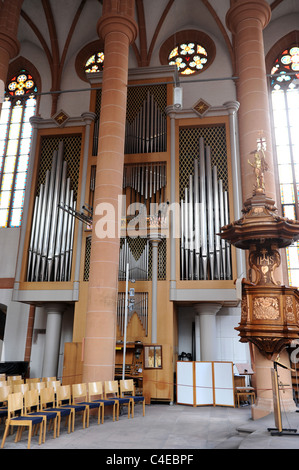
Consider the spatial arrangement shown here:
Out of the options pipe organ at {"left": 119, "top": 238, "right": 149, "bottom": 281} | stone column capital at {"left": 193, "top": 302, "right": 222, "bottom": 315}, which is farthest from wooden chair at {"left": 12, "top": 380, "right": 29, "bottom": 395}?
stone column capital at {"left": 193, "top": 302, "right": 222, "bottom": 315}

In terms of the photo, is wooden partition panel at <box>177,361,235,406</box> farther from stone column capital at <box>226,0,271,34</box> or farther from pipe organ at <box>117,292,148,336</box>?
stone column capital at <box>226,0,271,34</box>

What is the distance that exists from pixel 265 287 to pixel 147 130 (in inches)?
311

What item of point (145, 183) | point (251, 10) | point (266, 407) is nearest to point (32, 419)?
point (266, 407)

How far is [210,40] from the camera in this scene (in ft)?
54.6

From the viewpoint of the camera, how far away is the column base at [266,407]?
24.1 feet

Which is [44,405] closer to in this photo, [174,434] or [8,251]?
[174,434]

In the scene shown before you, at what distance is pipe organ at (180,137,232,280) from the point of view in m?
11.8

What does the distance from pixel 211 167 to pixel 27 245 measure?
627cm

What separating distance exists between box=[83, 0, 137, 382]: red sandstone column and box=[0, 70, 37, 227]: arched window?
6242 mm

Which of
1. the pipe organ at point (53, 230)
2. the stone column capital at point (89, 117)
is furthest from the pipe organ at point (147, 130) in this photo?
the pipe organ at point (53, 230)

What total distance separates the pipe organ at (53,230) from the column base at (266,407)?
6.99 metres

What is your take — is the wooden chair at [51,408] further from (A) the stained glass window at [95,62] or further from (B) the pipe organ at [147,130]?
(A) the stained glass window at [95,62]
